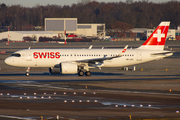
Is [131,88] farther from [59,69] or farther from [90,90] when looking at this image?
[59,69]

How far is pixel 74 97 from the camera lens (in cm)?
2503

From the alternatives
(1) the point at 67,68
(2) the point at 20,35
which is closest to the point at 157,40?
(1) the point at 67,68

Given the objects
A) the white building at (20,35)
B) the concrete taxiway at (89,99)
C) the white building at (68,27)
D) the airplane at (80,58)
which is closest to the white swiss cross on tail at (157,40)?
the airplane at (80,58)

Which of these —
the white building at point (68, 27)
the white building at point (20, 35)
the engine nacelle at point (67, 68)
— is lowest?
the engine nacelle at point (67, 68)

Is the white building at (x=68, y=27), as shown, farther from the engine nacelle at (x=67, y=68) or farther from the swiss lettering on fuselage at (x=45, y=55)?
the engine nacelle at (x=67, y=68)

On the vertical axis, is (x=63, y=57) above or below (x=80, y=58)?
above

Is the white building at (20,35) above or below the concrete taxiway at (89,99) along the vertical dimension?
above

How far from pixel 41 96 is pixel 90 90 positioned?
526 cm

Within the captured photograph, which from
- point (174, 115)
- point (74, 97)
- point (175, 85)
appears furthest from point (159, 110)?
point (175, 85)

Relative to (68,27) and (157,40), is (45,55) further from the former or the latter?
(68,27)

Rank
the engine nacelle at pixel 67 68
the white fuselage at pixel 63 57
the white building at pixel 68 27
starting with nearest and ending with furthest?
the engine nacelle at pixel 67 68
the white fuselage at pixel 63 57
the white building at pixel 68 27

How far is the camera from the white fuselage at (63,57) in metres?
40.0

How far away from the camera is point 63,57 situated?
40.3 meters

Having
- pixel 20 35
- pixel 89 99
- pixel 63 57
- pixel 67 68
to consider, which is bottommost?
pixel 89 99
